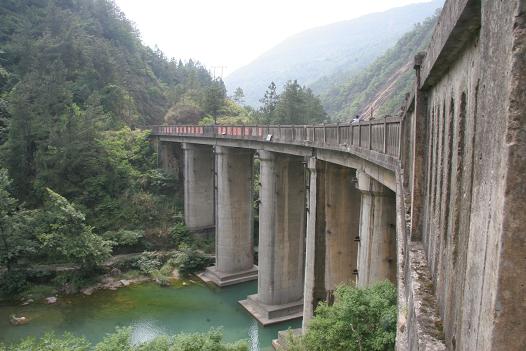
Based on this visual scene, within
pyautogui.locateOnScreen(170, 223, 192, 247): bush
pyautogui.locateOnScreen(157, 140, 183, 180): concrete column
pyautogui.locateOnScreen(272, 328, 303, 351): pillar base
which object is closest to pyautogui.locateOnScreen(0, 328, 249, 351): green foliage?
pyautogui.locateOnScreen(272, 328, 303, 351): pillar base

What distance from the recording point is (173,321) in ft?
71.6

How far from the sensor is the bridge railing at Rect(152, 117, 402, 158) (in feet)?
28.6

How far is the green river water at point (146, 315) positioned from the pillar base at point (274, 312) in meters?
0.30

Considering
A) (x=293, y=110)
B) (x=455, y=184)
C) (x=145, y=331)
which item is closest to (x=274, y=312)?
(x=145, y=331)

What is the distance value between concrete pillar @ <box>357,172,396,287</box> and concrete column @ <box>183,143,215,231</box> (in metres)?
23.1

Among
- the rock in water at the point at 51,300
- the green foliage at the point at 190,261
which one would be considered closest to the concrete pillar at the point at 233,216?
the green foliage at the point at 190,261

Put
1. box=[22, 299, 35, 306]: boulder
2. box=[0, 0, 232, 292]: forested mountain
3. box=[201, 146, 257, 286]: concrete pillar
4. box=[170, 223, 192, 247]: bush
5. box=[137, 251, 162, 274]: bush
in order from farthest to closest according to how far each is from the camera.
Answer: box=[170, 223, 192, 247]: bush < box=[137, 251, 162, 274]: bush < box=[201, 146, 257, 286]: concrete pillar < box=[0, 0, 232, 292]: forested mountain < box=[22, 299, 35, 306]: boulder

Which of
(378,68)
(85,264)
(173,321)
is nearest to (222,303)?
(173,321)

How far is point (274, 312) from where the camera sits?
2161 centimetres

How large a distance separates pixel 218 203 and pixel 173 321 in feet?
24.9

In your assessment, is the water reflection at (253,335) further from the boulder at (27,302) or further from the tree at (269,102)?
the tree at (269,102)

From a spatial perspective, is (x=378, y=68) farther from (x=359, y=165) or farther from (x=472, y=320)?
(x=472, y=320)

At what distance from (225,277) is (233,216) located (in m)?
3.79

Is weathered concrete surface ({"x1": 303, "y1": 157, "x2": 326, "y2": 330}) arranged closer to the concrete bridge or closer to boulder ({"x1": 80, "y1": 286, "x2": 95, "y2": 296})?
the concrete bridge
